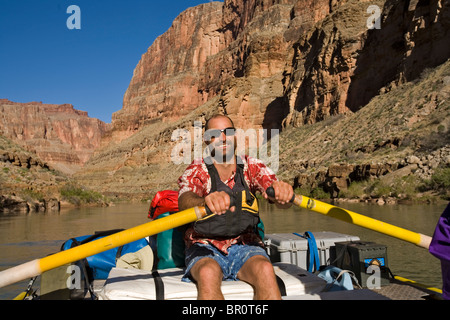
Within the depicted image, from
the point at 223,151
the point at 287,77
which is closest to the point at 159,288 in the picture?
the point at 223,151

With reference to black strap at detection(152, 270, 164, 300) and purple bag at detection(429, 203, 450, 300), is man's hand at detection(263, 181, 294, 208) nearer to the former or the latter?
black strap at detection(152, 270, 164, 300)

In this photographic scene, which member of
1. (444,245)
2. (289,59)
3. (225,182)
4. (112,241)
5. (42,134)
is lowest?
(112,241)

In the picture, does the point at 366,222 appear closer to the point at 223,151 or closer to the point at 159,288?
the point at 223,151

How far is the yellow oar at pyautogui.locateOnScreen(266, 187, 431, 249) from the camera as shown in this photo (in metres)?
2.63

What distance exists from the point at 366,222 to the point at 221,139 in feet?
4.33

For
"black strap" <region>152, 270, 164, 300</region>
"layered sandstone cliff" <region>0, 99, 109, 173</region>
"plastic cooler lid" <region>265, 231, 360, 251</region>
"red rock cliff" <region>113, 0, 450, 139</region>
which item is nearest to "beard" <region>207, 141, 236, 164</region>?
"black strap" <region>152, 270, 164, 300</region>

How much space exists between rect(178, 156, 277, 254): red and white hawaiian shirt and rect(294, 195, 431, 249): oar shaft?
17.9 inches

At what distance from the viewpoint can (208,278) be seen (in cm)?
252

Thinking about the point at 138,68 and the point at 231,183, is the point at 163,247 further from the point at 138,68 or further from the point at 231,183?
the point at 138,68

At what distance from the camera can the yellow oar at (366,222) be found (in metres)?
2.63

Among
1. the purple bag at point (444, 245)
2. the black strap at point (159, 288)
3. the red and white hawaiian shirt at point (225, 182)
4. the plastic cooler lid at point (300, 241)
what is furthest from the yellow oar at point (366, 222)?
the plastic cooler lid at point (300, 241)

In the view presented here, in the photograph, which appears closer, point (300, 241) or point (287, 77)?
point (300, 241)

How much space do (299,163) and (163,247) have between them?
29.9 metres
